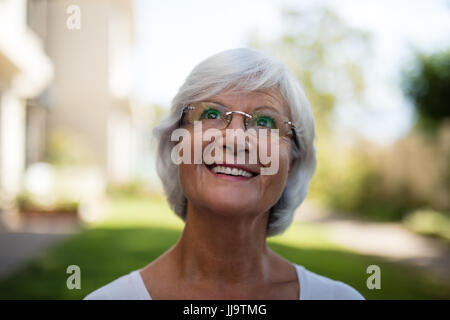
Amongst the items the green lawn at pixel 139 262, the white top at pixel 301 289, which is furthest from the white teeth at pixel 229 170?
the green lawn at pixel 139 262

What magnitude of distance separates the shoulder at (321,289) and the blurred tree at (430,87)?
9204 mm

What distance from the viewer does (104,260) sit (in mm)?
4867

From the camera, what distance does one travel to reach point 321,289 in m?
1.48

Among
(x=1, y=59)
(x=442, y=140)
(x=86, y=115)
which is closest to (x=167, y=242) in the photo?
(x=1, y=59)

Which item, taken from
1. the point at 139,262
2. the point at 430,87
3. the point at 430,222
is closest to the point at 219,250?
the point at 139,262

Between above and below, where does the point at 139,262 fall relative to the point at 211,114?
below

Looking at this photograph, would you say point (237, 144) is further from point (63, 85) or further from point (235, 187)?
point (63, 85)

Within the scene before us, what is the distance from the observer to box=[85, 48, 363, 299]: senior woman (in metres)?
1.25

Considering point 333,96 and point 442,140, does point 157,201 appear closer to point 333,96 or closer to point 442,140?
point 333,96

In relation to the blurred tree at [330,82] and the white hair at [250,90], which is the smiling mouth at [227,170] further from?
the blurred tree at [330,82]

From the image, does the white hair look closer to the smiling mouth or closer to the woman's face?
the woman's face

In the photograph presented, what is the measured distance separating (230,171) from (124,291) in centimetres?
55

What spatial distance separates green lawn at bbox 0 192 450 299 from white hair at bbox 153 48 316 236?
249cm

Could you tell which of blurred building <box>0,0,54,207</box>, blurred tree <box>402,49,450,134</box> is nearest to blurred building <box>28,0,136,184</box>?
blurred building <box>0,0,54,207</box>
